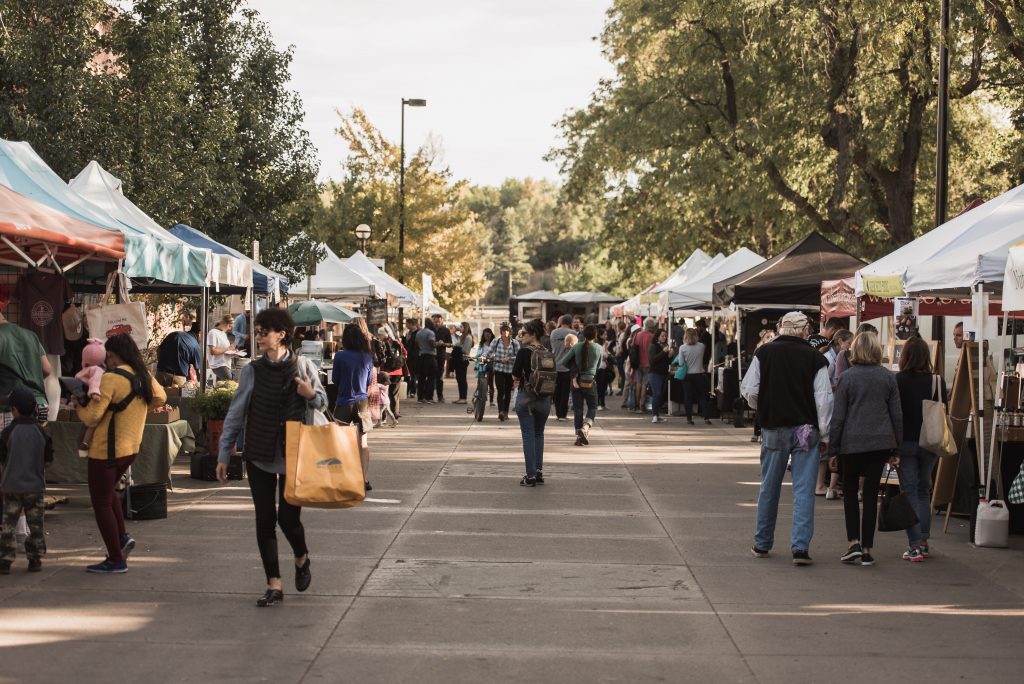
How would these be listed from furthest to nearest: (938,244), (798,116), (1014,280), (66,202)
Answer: (798,116) → (938,244) → (66,202) → (1014,280)

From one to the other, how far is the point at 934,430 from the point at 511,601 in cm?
368

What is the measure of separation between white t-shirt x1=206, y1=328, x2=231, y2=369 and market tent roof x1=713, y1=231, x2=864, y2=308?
7.82 m

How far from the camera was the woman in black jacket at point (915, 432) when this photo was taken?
974 centimetres

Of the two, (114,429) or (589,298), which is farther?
(589,298)

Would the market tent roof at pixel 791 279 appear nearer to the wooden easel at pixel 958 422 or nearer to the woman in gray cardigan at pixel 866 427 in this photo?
the wooden easel at pixel 958 422

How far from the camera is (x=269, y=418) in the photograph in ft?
24.2

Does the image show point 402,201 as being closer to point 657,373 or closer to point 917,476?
point 657,373

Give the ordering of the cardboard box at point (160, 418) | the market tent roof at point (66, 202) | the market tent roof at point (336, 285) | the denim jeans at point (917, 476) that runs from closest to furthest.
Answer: the denim jeans at point (917, 476)
the cardboard box at point (160, 418)
the market tent roof at point (66, 202)
the market tent roof at point (336, 285)

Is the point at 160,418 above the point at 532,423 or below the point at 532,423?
above

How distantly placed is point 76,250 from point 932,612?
7.39 meters

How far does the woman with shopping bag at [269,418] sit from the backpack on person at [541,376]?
248 inches

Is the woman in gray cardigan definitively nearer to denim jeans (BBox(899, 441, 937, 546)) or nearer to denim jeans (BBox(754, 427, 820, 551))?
denim jeans (BBox(754, 427, 820, 551))

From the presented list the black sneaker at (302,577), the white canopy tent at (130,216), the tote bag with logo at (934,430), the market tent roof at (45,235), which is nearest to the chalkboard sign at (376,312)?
the white canopy tent at (130,216)

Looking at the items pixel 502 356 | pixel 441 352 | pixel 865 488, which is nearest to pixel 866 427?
pixel 865 488
